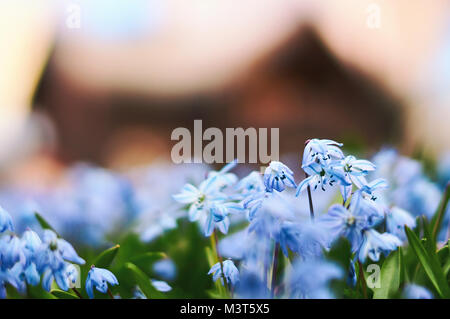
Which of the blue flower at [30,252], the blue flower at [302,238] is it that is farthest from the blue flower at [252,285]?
the blue flower at [30,252]

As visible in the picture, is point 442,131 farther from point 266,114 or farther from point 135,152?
point 135,152

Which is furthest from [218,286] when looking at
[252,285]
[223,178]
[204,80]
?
[204,80]

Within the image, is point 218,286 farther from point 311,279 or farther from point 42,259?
point 42,259

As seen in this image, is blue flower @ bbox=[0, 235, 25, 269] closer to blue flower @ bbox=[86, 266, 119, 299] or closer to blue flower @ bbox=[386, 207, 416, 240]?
blue flower @ bbox=[86, 266, 119, 299]

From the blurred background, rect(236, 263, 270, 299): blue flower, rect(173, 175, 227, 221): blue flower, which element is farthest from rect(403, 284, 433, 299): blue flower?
the blurred background

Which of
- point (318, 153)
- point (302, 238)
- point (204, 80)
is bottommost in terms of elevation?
point (302, 238)
